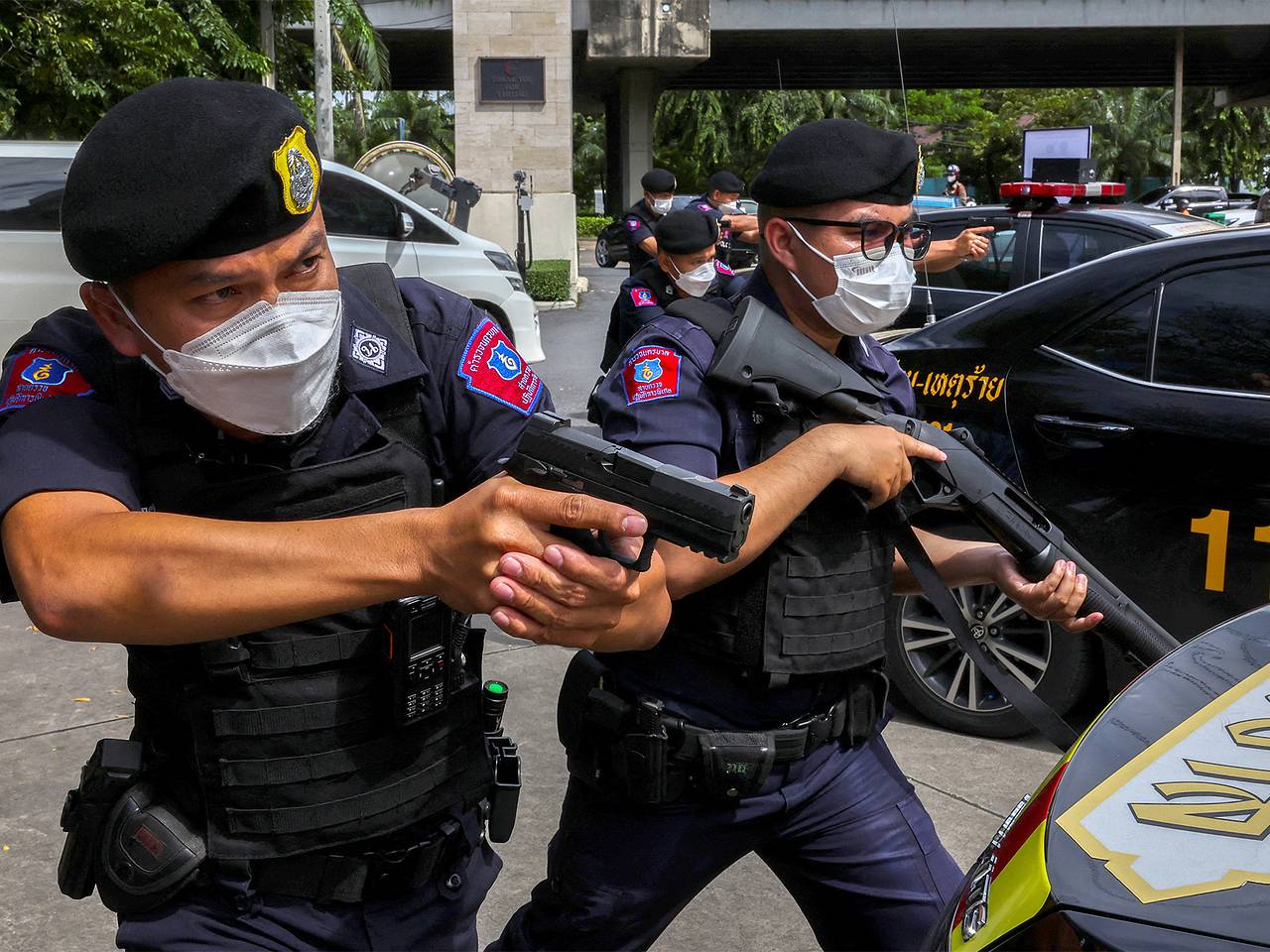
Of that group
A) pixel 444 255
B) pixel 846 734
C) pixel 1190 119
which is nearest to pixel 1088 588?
pixel 846 734

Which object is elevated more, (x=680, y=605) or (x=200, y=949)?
(x=680, y=605)

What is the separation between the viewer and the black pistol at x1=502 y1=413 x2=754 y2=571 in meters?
1.32

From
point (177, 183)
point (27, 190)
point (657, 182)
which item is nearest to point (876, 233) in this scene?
point (177, 183)

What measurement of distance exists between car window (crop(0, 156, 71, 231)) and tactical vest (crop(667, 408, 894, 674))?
313 inches

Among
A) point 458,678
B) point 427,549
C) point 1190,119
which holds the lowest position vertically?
point 458,678

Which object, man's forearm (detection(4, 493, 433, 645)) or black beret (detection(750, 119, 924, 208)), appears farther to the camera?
black beret (detection(750, 119, 924, 208))

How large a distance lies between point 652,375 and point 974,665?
243cm

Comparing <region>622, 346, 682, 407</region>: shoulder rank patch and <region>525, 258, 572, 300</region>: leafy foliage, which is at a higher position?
<region>622, 346, 682, 407</region>: shoulder rank patch

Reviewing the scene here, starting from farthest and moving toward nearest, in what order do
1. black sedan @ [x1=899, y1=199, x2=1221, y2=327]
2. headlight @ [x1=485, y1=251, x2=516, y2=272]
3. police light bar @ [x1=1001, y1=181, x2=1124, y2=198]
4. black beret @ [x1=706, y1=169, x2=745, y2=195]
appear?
headlight @ [x1=485, y1=251, x2=516, y2=272]
black beret @ [x1=706, y1=169, x2=745, y2=195]
police light bar @ [x1=1001, y1=181, x2=1124, y2=198]
black sedan @ [x1=899, y1=199, x2=1221, y2=327]

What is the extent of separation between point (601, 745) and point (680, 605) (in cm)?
27

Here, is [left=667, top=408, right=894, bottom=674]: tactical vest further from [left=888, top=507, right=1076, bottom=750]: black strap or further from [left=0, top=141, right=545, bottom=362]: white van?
[left=0, top=141, right=545, bottom=362]: white van

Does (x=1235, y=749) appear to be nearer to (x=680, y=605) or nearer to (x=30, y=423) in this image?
(x=680, y=605)

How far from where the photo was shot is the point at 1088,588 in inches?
101

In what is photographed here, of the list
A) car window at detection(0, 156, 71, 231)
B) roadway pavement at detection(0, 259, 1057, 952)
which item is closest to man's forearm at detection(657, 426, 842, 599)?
roadway pavement at detection(0, 259, 1057, 952)
